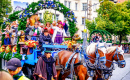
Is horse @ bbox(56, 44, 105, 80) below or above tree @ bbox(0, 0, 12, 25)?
below

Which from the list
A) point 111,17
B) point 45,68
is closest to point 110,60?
point 45,68

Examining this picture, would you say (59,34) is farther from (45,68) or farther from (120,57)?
(45,68)

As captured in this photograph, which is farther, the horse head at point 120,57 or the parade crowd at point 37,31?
the parade crowd at point 37,31

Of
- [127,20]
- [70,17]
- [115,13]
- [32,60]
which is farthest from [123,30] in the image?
[32,60]

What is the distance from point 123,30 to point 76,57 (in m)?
27.8

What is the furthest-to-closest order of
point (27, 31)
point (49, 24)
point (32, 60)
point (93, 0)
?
point (93, 0) → point (27, 31) → point (49, 24) → point (32, 60)

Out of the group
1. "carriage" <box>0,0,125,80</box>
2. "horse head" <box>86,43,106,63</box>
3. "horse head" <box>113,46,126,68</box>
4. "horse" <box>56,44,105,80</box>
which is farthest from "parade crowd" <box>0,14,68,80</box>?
"horse head" <box>113,46,126,68</box>

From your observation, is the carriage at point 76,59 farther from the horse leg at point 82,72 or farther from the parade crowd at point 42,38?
the parade crowd at point 42,38

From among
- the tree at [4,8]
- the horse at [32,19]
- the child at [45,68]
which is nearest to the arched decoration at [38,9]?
the horse at [32,19]

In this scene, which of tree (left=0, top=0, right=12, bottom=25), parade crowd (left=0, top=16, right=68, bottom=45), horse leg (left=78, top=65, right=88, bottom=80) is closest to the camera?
horse leg (left=78, top=65, right=88, bottom=80)

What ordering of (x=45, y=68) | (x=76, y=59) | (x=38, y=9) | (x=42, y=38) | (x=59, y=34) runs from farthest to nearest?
(x=59, y=34), (x=38, y=9), (x=42, y=38), (x=76, y=59), (x=45, y=68)

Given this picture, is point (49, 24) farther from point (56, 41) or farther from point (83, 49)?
point (83, 49)

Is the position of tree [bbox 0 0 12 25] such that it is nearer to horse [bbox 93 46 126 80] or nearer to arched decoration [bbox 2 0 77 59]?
arched decoration [bbox 2 0 77 59]

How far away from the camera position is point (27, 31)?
37.6 ft
